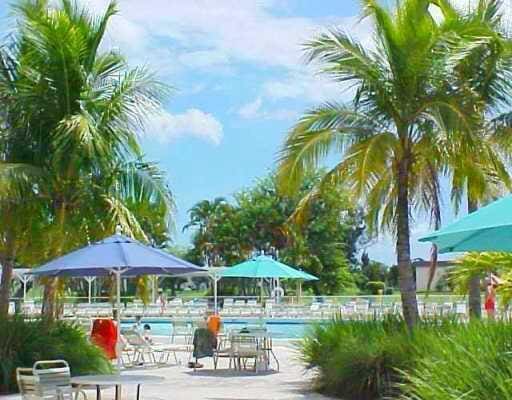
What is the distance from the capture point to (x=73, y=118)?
16125 mm

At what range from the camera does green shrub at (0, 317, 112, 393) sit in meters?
13.8

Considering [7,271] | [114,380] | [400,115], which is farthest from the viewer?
[7,271]

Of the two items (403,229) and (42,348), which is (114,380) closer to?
(42,348)

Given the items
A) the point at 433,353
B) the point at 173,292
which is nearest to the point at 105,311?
the point at 433,353

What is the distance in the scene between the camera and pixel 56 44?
16578mm

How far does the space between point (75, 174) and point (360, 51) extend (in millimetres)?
5782

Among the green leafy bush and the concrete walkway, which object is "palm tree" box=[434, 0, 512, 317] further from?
the concrete walkway

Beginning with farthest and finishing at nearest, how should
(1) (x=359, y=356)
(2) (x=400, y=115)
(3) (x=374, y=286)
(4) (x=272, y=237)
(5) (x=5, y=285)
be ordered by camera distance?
(3) (x=374, y=286)
(4) (x=272, y=237)
(5) (x=5, y=285)
(2) (x=400, y=115)
(1) (x=359, y=356)

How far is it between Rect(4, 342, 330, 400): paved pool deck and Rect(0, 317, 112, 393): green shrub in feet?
1.60

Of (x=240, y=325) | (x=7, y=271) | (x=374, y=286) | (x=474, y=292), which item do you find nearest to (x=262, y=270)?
(x=474, y=292)

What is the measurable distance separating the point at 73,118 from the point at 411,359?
771cm

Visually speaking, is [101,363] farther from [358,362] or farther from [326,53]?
[326,53]

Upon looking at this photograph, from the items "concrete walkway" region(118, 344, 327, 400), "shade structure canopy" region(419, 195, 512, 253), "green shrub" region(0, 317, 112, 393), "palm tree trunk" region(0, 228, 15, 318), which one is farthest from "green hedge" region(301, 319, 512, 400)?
"palm tree trunk" region(0, 228, 15, 318)

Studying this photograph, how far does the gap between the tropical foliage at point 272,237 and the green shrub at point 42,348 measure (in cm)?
3701
